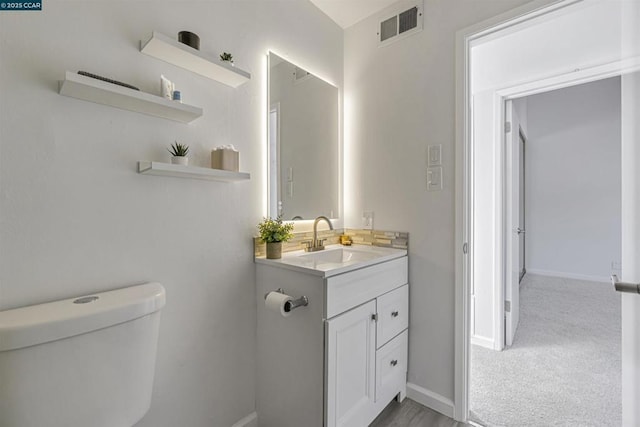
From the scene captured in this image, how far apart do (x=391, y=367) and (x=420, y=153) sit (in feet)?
4.20

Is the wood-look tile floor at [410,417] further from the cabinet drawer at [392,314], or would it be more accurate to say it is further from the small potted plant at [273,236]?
the small potted plant at [273,236]

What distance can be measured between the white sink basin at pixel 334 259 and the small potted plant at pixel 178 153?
0.61 metres

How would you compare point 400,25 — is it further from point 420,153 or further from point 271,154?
point 271,154

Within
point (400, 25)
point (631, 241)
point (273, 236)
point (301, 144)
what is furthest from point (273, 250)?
point (400, 25)

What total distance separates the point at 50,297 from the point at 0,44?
78 cm

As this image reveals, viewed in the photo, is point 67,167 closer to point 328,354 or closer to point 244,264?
point 244,264

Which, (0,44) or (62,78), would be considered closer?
(0,44)

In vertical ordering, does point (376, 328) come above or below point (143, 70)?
below

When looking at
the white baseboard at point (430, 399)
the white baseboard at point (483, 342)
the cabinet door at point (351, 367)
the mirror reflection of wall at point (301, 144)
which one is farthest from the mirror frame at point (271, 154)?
the white baseboard at point (483, 342)

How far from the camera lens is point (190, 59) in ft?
3.94

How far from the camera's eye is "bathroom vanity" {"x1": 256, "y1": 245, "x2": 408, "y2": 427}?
49.0 inches

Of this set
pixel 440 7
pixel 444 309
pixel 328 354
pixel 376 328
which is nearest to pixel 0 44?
pixel 328 354

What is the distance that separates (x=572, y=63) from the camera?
2.09 meters

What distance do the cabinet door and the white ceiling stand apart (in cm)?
189
